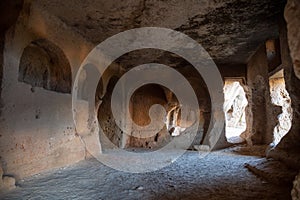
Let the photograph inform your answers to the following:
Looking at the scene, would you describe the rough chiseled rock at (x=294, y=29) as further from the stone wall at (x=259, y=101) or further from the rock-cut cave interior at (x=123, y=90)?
the stone wall at (x=259, y=101)

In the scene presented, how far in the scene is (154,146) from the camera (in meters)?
7.35

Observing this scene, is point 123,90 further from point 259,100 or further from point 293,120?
point 293,120

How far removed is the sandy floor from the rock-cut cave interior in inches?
0.6

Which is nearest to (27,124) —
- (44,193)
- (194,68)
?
(44,193)

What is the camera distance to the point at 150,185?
101 inches

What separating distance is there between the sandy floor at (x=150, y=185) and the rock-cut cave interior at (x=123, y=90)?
14 mm

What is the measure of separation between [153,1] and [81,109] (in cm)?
265

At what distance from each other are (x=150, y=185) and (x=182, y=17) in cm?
270

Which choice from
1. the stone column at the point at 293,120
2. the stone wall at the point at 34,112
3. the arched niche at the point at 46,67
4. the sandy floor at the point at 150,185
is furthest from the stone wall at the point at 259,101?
the arched niche at the point at 46,67

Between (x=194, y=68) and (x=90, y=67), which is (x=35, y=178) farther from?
(x=194, y=68)

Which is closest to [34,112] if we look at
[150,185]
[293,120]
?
[150,185]

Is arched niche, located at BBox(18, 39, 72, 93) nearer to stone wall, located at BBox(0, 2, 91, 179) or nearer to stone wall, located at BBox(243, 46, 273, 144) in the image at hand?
stone wall, located at BBox(0, 2, 91, 179)

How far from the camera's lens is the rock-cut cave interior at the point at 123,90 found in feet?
8.20

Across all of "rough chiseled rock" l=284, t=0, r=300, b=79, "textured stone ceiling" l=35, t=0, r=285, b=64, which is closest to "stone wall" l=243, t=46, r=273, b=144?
"textured stone ceiling" l=35, t=0, r=285, b=64
